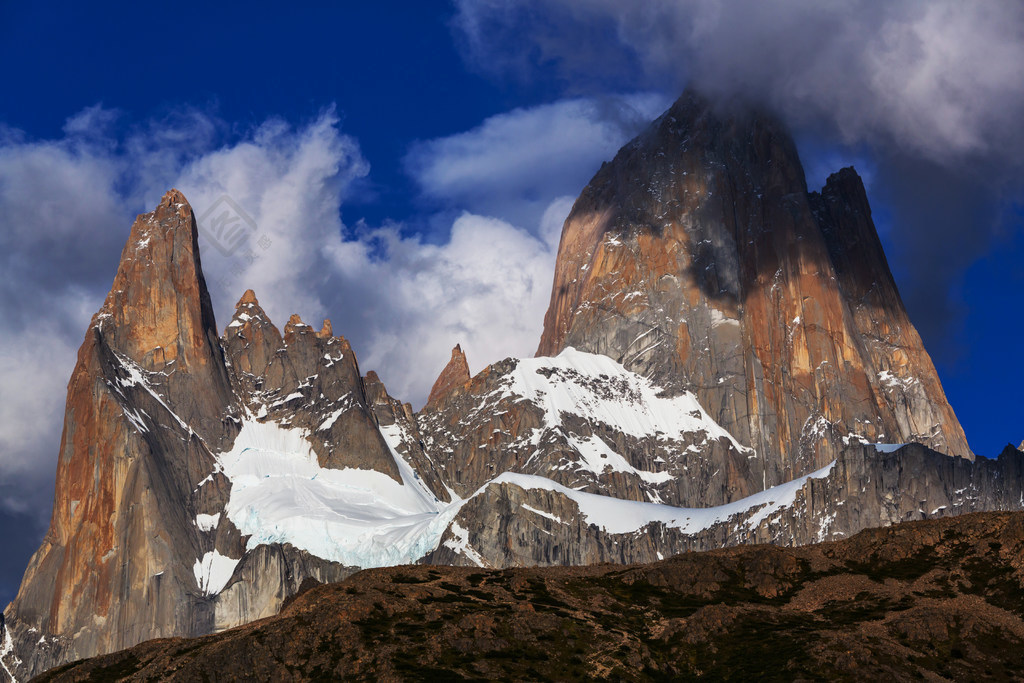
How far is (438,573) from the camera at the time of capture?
16050 cm

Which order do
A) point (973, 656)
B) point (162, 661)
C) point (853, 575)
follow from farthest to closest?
1. point (853, 575)
2. point (162, 661)
3. point (973, 656)

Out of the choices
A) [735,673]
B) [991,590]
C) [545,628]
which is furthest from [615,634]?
[991,590]

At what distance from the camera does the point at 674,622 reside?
142m

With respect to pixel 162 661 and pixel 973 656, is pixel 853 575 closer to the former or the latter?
pixel 973 656

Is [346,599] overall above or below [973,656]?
above

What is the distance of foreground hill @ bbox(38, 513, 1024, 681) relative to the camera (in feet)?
417

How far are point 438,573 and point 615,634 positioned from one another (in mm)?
28788

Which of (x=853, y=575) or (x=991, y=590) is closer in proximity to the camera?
(x=991, y=590)

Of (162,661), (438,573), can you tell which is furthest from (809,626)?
(162,661)

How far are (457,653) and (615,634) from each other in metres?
16.2

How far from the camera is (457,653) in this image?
132 metres

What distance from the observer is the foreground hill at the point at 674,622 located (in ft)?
417

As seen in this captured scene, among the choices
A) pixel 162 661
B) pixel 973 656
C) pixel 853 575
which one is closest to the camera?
pixel 973 656

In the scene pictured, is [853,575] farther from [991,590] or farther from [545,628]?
[545,628]
